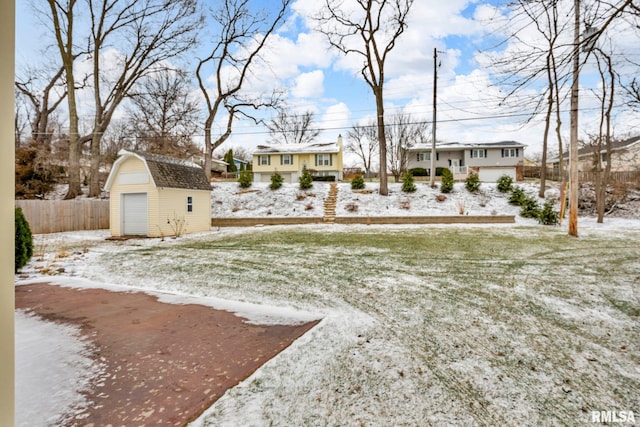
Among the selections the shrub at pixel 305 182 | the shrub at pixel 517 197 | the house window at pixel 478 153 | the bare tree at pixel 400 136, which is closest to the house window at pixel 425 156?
the house window at pixel 478 153

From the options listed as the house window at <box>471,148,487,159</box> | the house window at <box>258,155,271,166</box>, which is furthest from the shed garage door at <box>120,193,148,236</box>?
the house window at <box>471,148,487,159</box>

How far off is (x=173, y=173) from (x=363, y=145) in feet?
114

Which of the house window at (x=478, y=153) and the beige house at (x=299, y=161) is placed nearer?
the beige house at (x=299, y=161)

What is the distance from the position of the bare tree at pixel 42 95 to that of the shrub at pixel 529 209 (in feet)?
99.1

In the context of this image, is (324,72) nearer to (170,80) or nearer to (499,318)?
(170,80)

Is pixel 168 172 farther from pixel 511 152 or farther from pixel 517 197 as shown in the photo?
pixel 511 152

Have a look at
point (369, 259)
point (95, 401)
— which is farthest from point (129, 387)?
point (369, 259)

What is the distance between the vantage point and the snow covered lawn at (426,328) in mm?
2461

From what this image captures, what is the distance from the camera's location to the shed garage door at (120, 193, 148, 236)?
553 inches

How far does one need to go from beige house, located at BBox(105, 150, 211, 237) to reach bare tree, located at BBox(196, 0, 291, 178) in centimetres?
770

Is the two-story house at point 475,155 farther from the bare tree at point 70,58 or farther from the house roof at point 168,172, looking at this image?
the bare tree at point 70,58

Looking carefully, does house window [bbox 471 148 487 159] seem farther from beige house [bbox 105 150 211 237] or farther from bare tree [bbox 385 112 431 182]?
beige house [bbox 105 150 211 237]

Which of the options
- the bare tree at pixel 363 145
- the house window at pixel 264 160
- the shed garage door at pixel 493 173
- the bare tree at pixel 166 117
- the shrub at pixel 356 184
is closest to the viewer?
the shrub at pixel 356 184

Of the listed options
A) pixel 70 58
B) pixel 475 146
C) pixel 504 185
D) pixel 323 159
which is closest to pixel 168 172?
pixel 70 58
